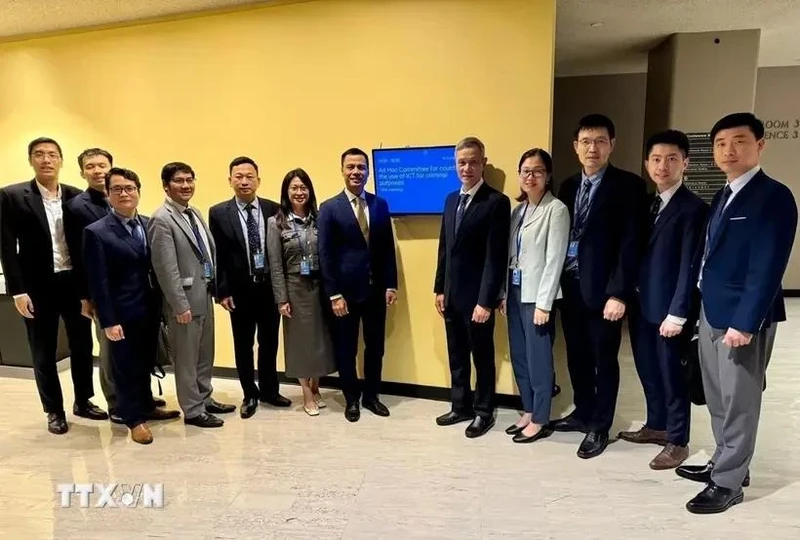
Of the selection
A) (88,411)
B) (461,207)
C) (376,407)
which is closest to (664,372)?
(461,207)

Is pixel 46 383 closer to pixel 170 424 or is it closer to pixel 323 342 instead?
pixel 170 424

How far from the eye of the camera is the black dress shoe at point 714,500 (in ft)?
7.45

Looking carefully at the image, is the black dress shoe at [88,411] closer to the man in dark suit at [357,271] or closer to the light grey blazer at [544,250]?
the man in dark suit at [357,271]


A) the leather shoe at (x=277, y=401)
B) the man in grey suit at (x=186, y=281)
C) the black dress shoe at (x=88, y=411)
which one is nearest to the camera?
the man in grey suit at (x=186, y=281)

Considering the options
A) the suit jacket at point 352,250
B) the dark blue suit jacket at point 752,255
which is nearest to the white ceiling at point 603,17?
the suit jacket at point 352,250

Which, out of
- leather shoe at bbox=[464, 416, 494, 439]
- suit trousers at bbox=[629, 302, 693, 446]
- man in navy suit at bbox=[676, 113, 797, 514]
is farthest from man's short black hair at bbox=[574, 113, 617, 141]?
leather shoe at bbox=[464, 416, 494, 439]

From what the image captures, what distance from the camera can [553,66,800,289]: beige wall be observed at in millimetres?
6293

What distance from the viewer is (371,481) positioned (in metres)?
2.59

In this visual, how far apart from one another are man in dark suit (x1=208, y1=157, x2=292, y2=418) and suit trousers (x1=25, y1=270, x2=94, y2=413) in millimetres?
918

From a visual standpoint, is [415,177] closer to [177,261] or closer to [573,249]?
[573,249]

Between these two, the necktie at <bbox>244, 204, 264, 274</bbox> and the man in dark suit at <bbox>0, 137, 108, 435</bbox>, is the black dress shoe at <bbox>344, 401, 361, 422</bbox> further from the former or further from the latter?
the man in dark suit at <bbox>0, 137, 108, 435</bbox>

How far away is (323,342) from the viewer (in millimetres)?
3330

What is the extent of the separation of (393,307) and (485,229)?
40.5 inches

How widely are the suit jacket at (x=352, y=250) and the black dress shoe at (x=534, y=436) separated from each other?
118 cm
